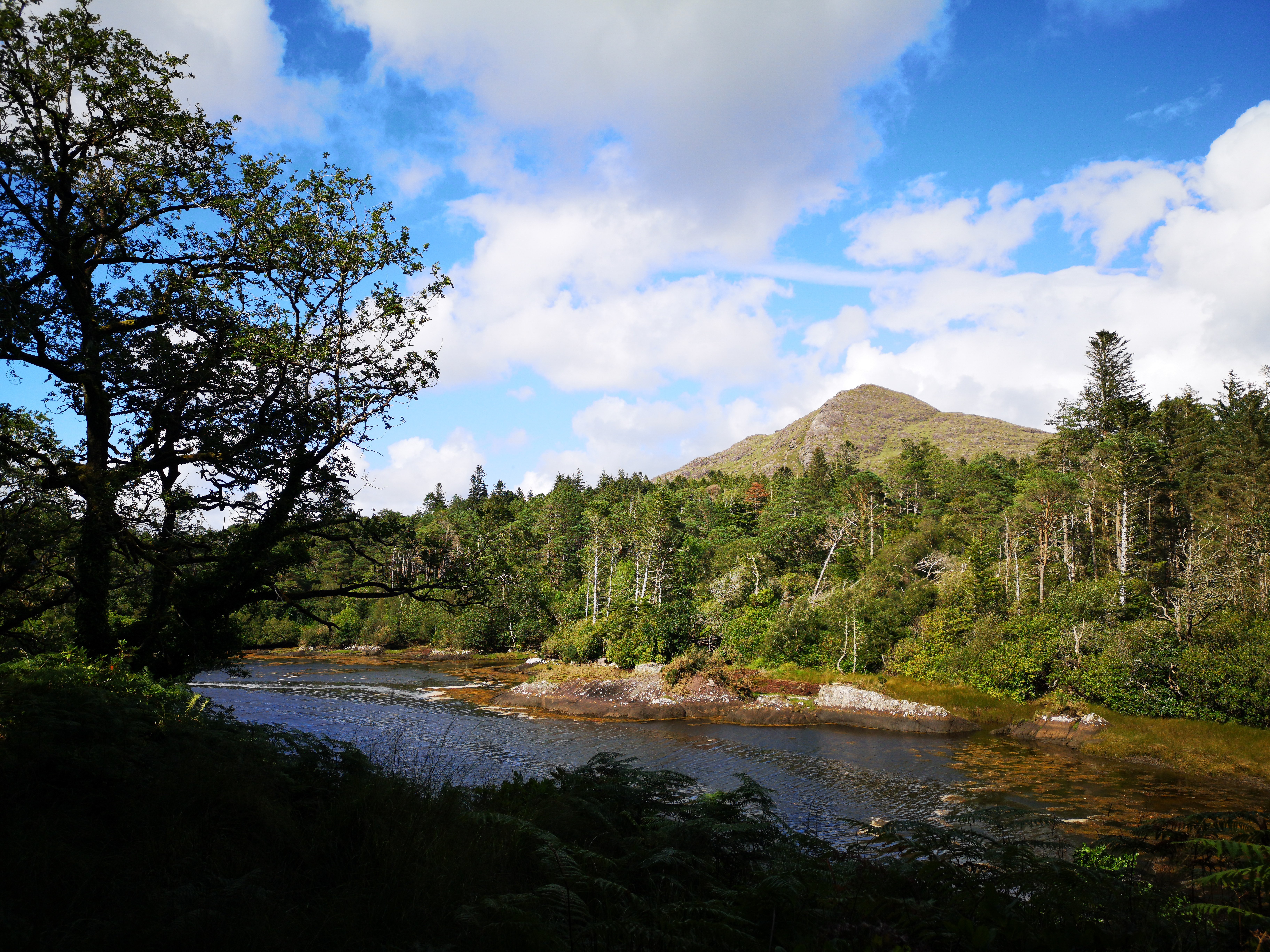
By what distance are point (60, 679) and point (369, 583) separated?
10.3 feet

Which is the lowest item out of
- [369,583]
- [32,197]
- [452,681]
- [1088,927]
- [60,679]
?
[452,681]

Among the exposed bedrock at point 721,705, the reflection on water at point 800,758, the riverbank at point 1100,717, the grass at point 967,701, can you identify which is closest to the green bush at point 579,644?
the riverbank at point 1100,717

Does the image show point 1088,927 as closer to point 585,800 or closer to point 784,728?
point 585,800

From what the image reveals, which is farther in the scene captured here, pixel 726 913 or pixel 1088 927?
pixel 1088 927

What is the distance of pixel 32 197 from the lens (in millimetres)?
7590

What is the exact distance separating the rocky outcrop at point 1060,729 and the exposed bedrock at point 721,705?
2.09 meters

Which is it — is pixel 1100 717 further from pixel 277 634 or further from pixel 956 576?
pixel 277 634

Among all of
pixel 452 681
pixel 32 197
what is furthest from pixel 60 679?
pixel 452 681

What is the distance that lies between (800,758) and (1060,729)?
522 inches

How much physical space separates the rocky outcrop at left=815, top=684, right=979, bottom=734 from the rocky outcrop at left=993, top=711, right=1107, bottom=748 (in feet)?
6.85

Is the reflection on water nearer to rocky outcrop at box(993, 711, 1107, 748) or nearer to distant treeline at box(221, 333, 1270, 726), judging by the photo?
rocky outcrop at box(993, 711, 1107, 748)

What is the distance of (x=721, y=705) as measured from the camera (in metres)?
35.8

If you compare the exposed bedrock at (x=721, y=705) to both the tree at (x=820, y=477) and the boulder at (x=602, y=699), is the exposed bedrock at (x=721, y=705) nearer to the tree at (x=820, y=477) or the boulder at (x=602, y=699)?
the boulder at (x=602, y=699)

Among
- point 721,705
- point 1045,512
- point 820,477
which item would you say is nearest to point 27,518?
point 721,705
